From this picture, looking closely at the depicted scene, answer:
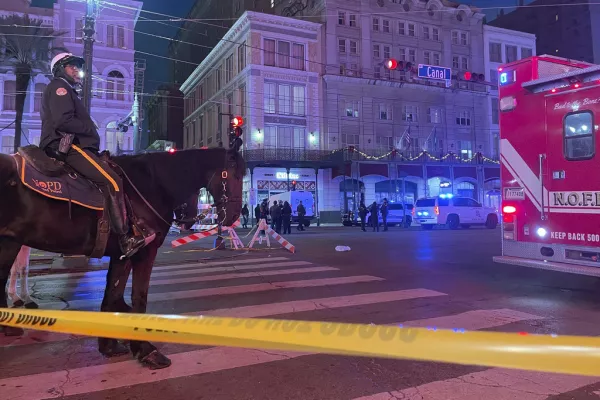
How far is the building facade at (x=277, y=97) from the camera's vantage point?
38.8 meters

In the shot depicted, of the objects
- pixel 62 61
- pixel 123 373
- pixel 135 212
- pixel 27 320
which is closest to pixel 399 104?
pixel 62 61

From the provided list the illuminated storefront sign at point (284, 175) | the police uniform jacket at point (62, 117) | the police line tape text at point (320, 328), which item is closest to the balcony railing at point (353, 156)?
the illuminated storefront sign at point (284, 175)

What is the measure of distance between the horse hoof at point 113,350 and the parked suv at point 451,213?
24373 millimetres

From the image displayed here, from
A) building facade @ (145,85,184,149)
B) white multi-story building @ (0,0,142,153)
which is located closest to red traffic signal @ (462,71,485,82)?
white multi-story building @ (0,0,142,153)

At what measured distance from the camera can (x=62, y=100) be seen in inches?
165

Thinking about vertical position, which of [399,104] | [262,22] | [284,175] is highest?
[262,22]

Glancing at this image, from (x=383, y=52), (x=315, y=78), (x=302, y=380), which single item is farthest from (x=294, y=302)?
(x=383, y=52)

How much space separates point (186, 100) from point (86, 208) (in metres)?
60.2

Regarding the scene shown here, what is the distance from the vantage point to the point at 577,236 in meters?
6.69

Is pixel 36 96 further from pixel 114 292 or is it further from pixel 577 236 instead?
pixel 577 236

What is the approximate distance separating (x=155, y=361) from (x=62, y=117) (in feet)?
8.16

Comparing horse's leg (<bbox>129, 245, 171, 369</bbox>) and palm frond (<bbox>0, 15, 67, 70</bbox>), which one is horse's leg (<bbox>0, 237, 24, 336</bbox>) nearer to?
horse's leg (<bbox>129, 245, 171, 369</bbox>)

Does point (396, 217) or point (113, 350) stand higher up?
point (396, 217)

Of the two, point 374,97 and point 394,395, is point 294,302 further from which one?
point 374,97
